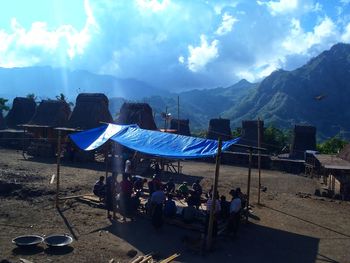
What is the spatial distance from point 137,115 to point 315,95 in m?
68.6

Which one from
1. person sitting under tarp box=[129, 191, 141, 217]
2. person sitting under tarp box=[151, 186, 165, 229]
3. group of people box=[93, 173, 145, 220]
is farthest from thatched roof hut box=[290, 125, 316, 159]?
person sitting under tarp box=[151, 186, 165, 229]

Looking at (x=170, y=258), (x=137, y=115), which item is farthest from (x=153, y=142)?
(x=137, y=115)

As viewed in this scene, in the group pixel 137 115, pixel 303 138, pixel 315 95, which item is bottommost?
pixel 303 138

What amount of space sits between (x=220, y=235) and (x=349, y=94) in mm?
89661

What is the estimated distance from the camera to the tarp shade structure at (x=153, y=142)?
11533 mm

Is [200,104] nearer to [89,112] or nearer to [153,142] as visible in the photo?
[89,112]

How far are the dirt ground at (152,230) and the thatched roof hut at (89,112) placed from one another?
12.5 m

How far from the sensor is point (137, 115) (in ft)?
97.6

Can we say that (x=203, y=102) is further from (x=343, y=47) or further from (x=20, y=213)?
(x=20, y=213)

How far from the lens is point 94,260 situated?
876 centimetres

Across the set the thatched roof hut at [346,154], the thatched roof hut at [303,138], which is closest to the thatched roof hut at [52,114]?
the thatched roof hut at [303,138]

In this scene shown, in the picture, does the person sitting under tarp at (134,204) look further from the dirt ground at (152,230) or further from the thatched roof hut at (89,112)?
the thatched roof hut at (89,112)

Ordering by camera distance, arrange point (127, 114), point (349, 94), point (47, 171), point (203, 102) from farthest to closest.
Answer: point (203, 102) → point (349, 94) → point (127, 114) → point (47, 171)

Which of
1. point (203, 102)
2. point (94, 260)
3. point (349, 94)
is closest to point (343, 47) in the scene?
point (349, 94)
